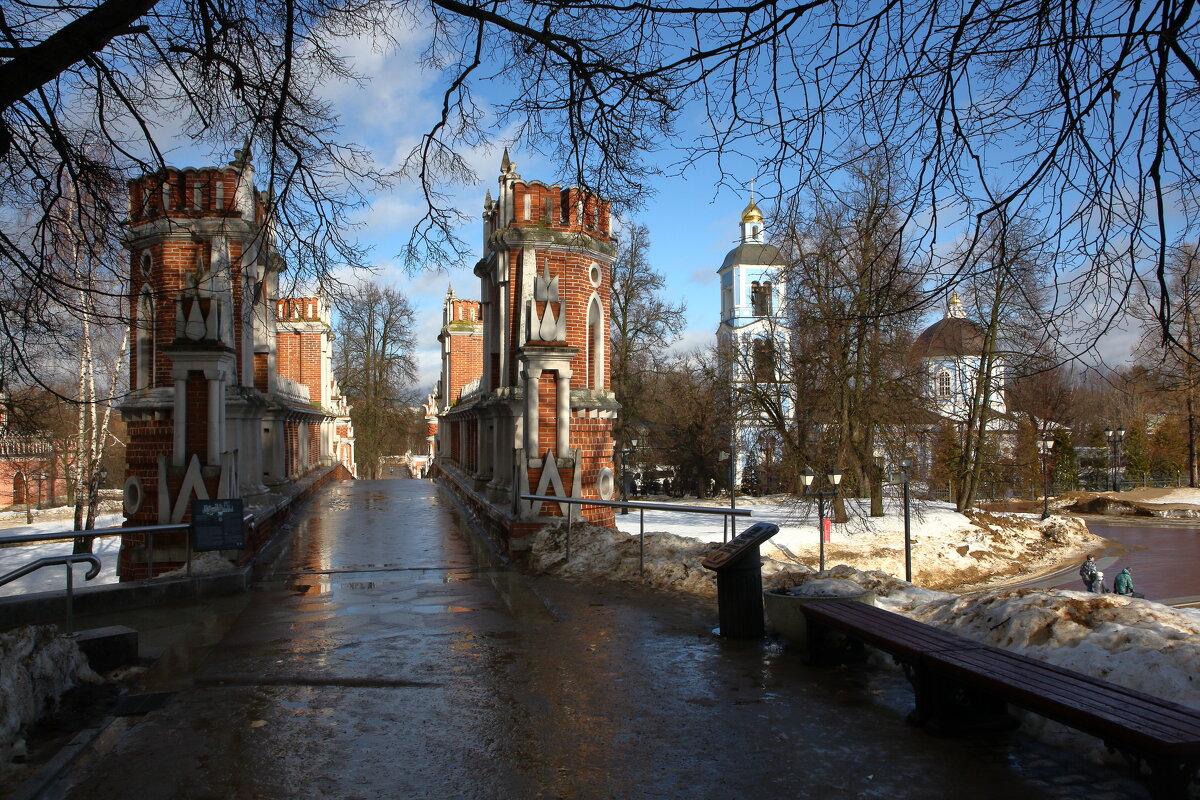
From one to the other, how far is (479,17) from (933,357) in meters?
27.6

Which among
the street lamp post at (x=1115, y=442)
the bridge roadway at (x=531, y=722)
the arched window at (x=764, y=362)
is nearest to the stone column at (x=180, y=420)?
the bridge roadway at (x=531, y=722)

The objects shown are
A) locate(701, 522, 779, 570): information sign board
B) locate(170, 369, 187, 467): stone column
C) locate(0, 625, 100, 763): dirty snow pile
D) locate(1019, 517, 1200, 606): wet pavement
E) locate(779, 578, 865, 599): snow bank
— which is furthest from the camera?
locate(1019, 517, 1200, 606): wet pavement

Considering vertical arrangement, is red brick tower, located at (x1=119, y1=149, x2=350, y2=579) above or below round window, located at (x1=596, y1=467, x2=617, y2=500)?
above

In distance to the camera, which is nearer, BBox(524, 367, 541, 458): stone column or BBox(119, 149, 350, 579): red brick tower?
BBox(119, 149, 350, 579): red brick tower

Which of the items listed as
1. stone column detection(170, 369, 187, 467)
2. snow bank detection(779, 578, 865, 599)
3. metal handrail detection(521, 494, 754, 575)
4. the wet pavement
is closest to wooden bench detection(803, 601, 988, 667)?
snow bank detection(779, 578, 865, 599)

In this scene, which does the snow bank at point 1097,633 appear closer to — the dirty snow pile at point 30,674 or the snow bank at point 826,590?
the snow bank at point 826,590

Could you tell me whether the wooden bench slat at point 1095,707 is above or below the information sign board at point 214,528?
below

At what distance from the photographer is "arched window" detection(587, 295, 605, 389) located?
15.3 m

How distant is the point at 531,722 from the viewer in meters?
4.88

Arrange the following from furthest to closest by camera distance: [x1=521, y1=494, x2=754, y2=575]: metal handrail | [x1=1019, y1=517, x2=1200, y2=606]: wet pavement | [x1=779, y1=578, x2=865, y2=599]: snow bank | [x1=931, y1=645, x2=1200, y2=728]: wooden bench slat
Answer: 1. [x1=1019, y1=517, x2=1200, y2=606]: wet pavement
2. [x1=521, y1=494, x2=754, y2=575]: metal handrail
3. [x1=779, y1=578, x2=865, y2=599]: snow bank
4. [x1=931, y1=645, x2=1200, y2=728]: wooden bench slat

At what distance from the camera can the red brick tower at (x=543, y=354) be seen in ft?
41.8

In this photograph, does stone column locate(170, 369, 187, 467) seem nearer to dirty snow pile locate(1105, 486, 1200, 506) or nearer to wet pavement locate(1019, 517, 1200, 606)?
wet pavement locate(1019, 517, 1200, 606)

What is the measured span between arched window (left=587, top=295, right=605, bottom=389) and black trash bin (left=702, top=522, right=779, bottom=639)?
28.8ft

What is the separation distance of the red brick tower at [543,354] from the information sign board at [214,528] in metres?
3.75
